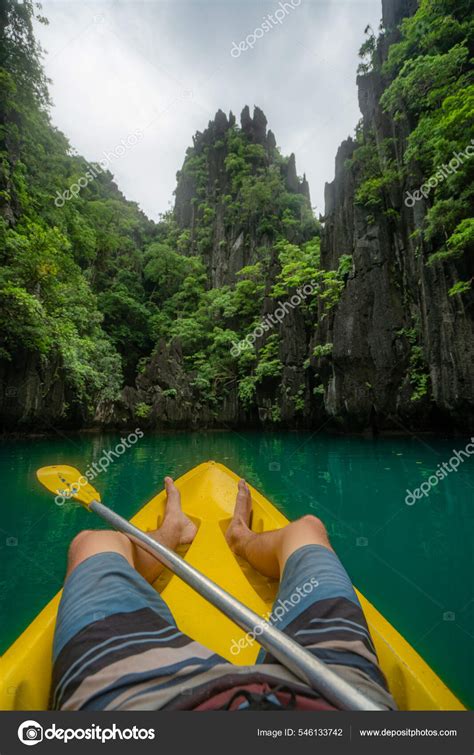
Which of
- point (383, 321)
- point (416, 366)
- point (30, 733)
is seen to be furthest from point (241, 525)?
point (383, 321)

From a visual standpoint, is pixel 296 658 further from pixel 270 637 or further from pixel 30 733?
pixel 30 733

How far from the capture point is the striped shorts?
604 millimetres

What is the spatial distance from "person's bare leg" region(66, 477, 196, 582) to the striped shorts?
9cm

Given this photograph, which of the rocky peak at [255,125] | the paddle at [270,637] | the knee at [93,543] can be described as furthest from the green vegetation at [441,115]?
the rocky peak at [255,125]

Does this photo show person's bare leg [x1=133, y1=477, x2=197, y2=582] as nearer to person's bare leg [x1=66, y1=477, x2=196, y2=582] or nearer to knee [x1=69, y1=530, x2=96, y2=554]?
person's bare leg [x1=66, y1=477, x2=196, y2=582]

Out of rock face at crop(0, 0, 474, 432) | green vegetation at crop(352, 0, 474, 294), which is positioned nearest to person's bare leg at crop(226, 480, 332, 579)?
green vegetation at crop(352, 0, 474, 294)

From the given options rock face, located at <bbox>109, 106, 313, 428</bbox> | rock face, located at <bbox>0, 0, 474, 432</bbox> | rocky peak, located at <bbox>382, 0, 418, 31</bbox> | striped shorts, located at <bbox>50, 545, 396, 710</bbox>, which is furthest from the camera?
rock face, located at <bbox>109, 106, 313, 428</bbox>

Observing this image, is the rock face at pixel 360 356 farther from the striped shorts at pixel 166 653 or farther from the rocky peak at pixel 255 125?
the rocky peak at pixel 255 125

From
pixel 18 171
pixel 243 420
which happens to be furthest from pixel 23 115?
pixel 243 420

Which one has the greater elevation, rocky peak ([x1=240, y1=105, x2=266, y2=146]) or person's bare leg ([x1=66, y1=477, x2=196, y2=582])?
rocky peak ([x1=240, y1=105, x2=266, y2=146])

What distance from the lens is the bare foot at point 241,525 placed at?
5.78 feet

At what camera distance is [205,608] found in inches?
52.4

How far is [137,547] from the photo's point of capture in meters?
1.39

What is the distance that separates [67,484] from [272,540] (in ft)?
5.65
